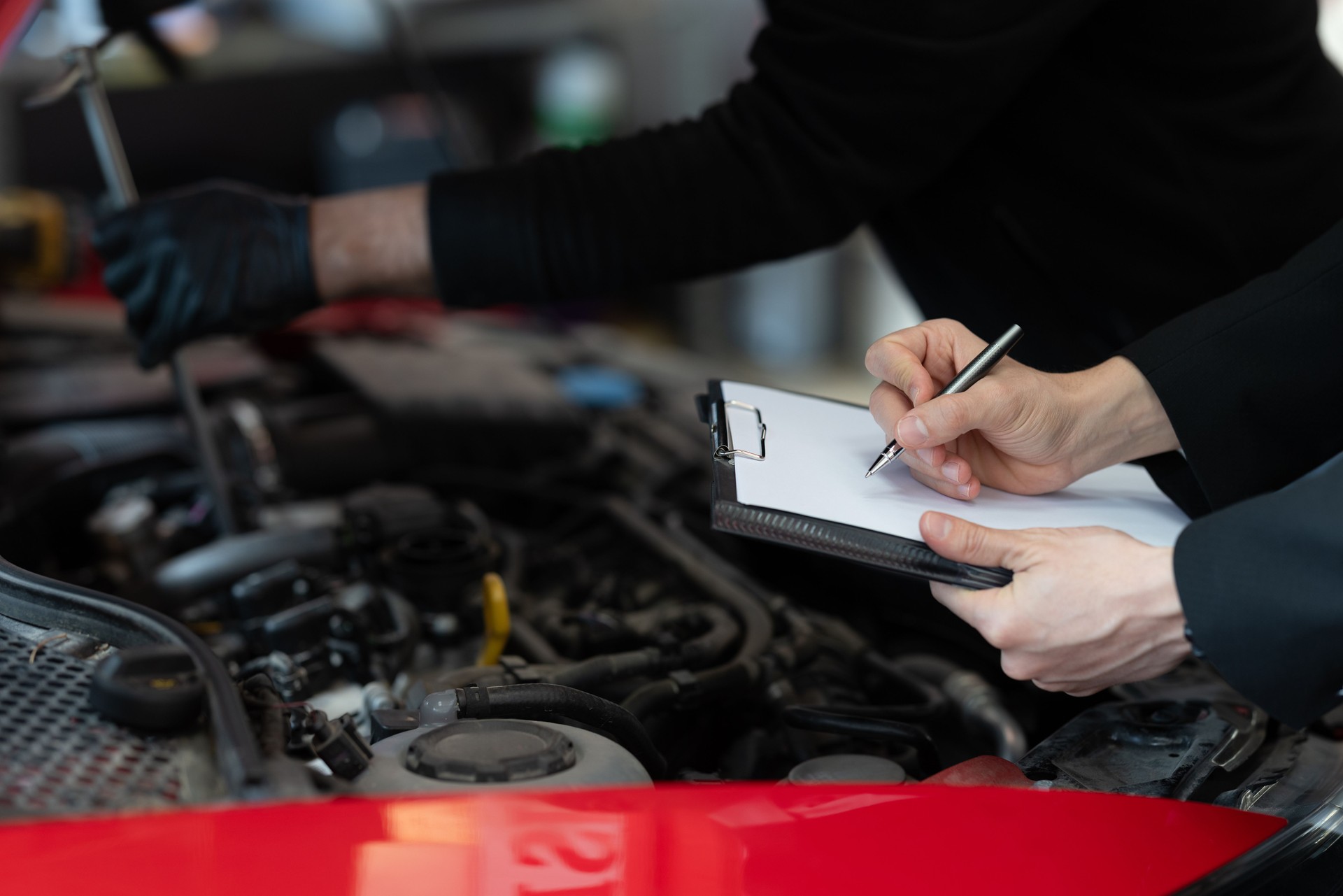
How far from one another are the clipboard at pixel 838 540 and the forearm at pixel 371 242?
559 mm

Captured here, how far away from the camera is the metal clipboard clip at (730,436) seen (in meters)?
0.77

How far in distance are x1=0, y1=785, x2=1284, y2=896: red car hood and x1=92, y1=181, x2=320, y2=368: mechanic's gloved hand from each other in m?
0.71

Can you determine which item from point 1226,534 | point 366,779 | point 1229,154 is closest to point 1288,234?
point 1229,154

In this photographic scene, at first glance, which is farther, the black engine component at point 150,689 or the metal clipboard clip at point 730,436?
the metal clipboard clip at point 730,436

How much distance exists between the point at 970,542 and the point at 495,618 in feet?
1.53

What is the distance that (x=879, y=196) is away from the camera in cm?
115

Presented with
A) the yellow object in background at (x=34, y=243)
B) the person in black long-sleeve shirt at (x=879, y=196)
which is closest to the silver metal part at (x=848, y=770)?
the person in black long-sleeve shirt at (x=879, y=196)

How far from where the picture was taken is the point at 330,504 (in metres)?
1.37

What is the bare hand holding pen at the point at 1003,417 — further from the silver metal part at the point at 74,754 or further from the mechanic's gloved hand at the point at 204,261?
the mechanic's gloved hand at the point at 204,261

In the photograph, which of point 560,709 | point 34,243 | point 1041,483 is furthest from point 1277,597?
point 34,243

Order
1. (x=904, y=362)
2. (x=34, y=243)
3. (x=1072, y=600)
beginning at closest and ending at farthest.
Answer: (x=1072, y=600) → (x=904, y=362) → (x=34, y=243)

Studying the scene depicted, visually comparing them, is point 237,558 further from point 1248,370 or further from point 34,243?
point 34,243

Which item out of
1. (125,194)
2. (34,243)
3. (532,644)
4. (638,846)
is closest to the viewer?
(638,846)

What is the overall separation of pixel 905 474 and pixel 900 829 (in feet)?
0.96
